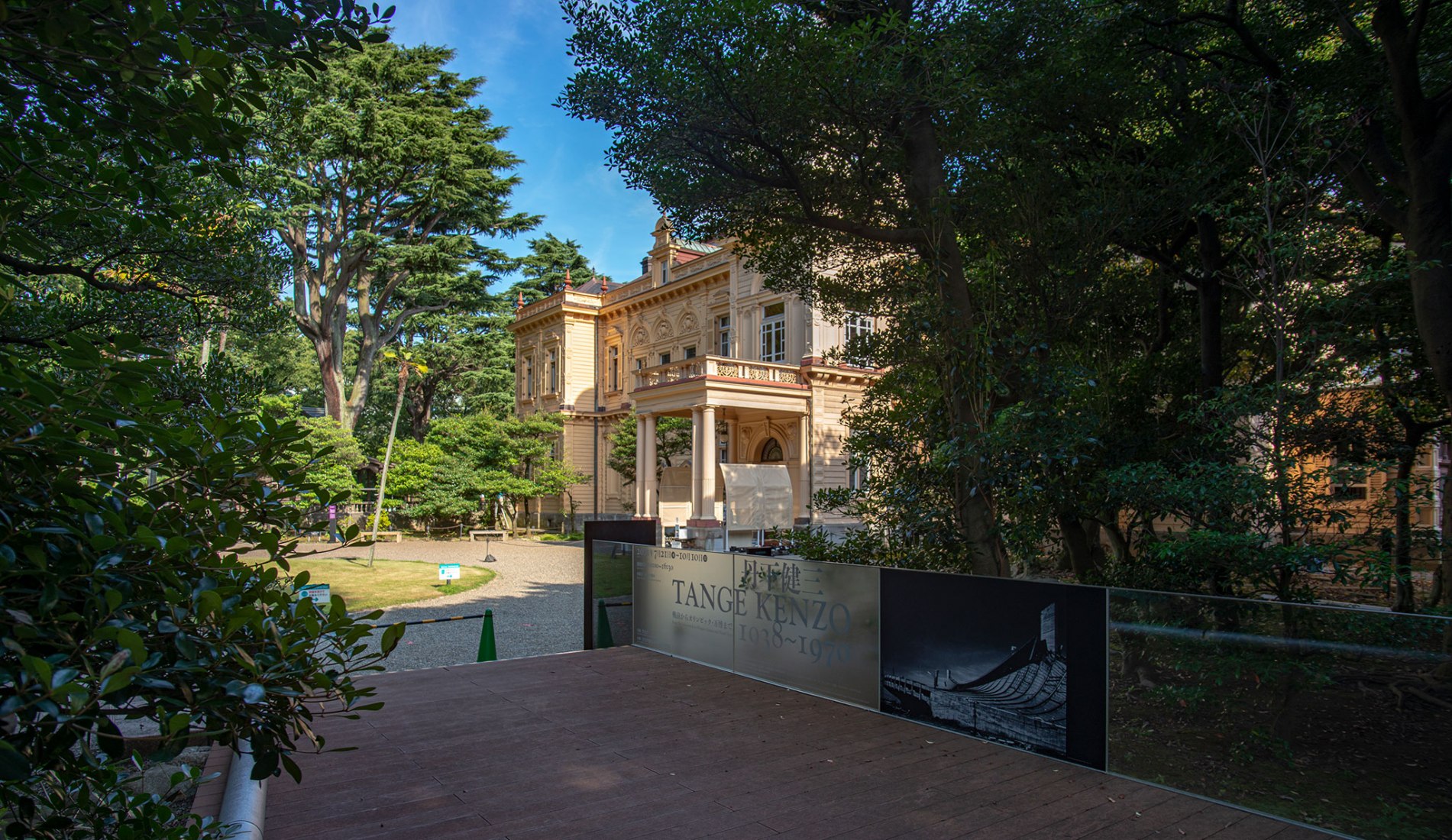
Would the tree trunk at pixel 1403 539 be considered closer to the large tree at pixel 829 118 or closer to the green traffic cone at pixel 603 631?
the large tree at pixel 829 118

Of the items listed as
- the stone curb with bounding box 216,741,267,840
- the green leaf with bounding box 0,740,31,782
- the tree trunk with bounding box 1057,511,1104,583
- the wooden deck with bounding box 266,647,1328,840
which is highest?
the green leaf with bounding box 0,740,31,782

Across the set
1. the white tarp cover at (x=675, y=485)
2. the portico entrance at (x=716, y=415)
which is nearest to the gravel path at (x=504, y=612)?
the portico entrance at (x=716, y=415)

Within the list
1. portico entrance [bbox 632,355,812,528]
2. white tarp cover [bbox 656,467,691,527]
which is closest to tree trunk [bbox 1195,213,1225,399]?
portico entrance [bbox 632,355,812,528]

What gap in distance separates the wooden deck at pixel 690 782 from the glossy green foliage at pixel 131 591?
10.4ft

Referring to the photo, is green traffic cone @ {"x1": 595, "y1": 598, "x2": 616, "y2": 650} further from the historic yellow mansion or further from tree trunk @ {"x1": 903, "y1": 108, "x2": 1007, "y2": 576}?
the historic yellow mansion

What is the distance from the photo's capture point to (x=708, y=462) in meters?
28.9

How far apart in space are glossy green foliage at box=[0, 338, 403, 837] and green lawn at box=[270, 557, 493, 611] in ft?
45.3

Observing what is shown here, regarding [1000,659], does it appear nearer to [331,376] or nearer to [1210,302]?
[1210,302]

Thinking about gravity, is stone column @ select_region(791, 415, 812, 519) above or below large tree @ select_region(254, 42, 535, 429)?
below

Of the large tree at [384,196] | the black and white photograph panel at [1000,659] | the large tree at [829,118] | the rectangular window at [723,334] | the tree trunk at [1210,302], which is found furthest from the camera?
the rectangular window at [723,334]

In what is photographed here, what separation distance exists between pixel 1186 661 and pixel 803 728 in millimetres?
2901

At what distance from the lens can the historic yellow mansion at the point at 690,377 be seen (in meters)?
29.1

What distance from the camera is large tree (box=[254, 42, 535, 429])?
26516 millimetres

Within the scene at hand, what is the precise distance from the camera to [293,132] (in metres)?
24.6
